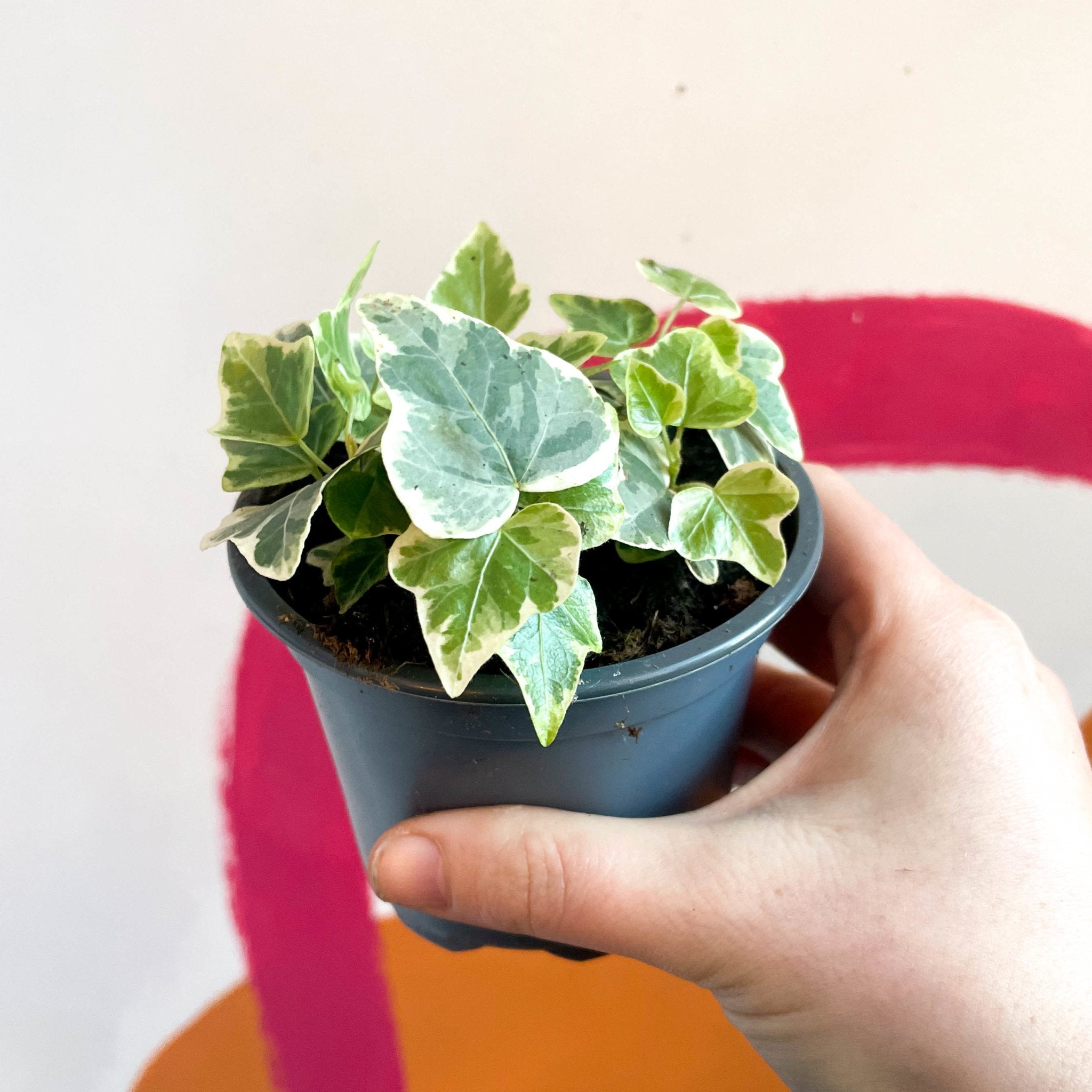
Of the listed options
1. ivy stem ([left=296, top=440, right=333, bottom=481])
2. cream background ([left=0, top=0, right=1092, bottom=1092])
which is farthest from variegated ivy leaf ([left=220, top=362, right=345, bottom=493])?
cream background ([left=0, top=0, right=1092, bottom=1092])

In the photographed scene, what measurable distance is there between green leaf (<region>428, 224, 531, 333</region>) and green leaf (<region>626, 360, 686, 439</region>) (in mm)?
101

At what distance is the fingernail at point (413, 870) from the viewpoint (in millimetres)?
490

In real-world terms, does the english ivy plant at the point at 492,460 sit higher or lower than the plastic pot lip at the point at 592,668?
higher

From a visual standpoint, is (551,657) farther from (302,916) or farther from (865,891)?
(302,916)

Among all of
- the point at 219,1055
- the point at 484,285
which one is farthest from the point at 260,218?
the point at 219,1055

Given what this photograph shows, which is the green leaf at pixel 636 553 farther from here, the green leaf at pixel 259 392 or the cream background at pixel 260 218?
the cream background at pixel 260 218

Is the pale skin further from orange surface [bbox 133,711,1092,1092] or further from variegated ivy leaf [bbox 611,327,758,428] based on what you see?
orange surface [bbox 133,711,1092,1092]

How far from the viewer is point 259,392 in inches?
16.6

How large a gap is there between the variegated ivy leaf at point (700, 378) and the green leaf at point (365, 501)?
5.3 inches

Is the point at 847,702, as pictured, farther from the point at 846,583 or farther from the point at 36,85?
the point at 36,85

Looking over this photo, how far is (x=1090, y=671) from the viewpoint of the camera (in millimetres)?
1060

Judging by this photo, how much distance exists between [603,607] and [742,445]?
0.13 meters

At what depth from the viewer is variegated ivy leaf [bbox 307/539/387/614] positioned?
1.40 ft

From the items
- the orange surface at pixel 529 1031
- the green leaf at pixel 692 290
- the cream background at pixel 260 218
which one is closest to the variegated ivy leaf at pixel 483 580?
the green leaf at pixel 692 290
